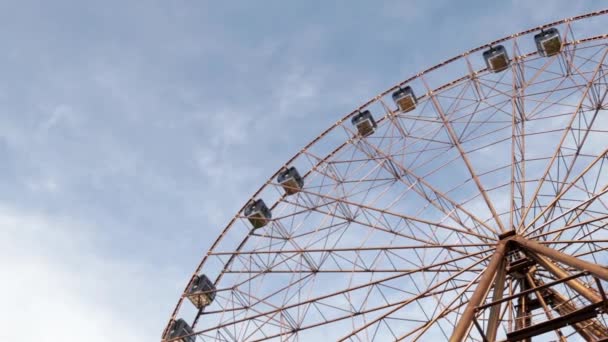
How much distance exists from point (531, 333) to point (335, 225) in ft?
37.7

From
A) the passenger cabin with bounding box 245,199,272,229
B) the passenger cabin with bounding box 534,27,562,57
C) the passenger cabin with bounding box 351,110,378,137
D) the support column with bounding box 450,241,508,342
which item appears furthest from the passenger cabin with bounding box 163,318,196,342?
the passenger cabin with bounding box 534,27,562,57

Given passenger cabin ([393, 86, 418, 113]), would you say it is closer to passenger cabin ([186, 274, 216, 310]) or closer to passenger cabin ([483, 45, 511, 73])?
passenger cabin ([483, 45, 511, 73])

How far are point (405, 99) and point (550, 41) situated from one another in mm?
5375

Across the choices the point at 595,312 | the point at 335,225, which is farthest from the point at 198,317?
the point at 595,312

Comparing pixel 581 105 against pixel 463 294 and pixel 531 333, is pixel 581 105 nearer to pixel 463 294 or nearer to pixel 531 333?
pixel 463 294

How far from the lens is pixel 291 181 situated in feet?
85.6

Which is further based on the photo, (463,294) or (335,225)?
(335,225)

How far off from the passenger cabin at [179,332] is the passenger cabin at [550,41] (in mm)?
16043

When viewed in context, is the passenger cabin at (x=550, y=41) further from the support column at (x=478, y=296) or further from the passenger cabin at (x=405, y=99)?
the support column at (x=478, y=296)

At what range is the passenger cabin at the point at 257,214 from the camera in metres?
25.9

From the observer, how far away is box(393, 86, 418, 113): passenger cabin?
1003 inches

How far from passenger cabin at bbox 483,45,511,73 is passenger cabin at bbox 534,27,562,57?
4.01ft

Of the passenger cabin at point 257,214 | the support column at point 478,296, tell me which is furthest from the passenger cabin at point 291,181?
the support column at point 478,296

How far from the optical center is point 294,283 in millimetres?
23328
